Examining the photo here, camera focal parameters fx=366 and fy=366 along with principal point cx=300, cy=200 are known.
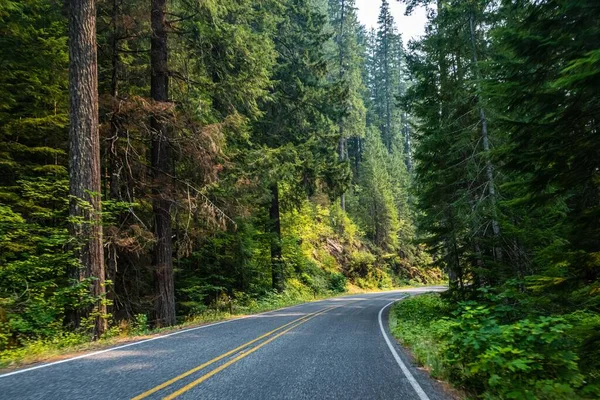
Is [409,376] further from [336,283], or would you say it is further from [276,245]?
[336,283]

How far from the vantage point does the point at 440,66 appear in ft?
49.3

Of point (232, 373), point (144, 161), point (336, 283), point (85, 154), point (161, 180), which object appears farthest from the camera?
point (336, 283)

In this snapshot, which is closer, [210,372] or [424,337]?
[210,372]

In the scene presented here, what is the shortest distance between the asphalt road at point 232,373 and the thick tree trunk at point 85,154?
237 centimetres

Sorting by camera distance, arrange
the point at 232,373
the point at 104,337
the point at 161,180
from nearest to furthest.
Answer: the point at 232,373 < the point at 104,337 < the point at 161,180

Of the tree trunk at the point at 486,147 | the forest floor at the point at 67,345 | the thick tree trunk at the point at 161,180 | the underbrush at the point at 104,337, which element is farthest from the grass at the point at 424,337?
the thick tree trunk at the point at 161,180

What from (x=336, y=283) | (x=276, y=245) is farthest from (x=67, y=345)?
(x=336, y=283)

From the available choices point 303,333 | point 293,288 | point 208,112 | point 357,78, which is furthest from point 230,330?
point 357,78

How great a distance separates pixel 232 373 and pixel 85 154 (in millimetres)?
7106

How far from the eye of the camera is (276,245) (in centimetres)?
2366

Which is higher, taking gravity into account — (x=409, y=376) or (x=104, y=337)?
(x=104, y=337)

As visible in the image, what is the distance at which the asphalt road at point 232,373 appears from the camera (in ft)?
15.8

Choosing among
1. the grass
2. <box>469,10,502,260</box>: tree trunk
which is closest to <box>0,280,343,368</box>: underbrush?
the grass

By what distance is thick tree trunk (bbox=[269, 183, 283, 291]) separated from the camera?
933 inches
